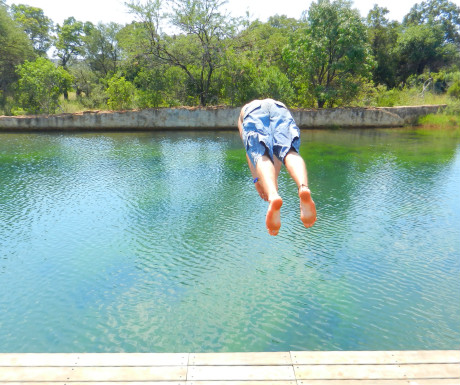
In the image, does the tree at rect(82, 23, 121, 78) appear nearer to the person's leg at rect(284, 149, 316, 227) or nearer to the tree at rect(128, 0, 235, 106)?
the tree at rect(128, 0, 235, 106)

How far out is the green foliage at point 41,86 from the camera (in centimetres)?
2141

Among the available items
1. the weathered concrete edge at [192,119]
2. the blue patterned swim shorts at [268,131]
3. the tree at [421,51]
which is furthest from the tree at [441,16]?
the blue patterned swim shorts at [268,131]

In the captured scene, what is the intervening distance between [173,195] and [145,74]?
49.1ft

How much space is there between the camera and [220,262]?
6414 millimetres

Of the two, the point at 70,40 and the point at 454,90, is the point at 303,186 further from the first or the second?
the point at 70,40

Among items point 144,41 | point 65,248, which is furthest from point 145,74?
point 65,248
